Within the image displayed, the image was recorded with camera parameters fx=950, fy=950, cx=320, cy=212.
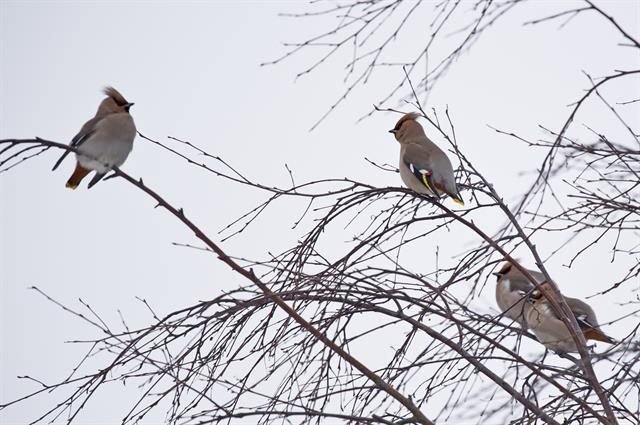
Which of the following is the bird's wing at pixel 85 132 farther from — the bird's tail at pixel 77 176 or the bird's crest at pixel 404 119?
the bird's crest at pixel 404 119

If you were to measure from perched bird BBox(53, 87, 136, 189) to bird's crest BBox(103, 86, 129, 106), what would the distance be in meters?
0.05

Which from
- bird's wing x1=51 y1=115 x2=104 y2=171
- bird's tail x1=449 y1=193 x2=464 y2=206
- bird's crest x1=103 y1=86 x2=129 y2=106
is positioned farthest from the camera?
bird's tail x1=449 y1=193 x2=464 y2=206

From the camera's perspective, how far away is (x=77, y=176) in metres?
4.99

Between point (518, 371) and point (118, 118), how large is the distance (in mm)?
3023

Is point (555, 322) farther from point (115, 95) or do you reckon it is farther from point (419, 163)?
point (115, 95)

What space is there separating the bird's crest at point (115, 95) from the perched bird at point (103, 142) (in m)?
0.05

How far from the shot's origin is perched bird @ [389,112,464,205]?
5.70 m

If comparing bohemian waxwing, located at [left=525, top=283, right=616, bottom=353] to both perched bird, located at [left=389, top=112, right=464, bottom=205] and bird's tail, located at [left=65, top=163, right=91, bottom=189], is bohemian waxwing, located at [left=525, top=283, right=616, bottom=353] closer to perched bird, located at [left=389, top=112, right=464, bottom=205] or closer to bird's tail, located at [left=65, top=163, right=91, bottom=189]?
perched bird, located at [left=389, top=112, right=464, bottom=205]

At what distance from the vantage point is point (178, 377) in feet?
9.87

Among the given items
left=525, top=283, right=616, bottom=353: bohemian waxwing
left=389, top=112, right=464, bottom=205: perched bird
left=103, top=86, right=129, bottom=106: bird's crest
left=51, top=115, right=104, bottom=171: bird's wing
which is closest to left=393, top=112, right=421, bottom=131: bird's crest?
left=389, top=112, right=464, bottom=205: perched bird

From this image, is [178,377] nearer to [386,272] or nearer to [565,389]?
[386,272]

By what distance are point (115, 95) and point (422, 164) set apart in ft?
6.36

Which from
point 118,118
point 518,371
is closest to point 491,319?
point 518,371

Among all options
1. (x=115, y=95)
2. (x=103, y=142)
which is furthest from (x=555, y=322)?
(x=115, y=95)
